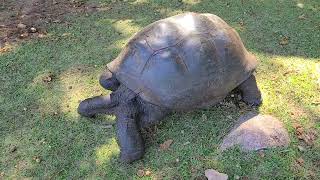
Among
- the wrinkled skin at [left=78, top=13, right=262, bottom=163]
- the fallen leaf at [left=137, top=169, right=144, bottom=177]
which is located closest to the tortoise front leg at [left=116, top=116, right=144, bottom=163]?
the wrinkled skin at [left=78, top=13, right=262, bottom=163]

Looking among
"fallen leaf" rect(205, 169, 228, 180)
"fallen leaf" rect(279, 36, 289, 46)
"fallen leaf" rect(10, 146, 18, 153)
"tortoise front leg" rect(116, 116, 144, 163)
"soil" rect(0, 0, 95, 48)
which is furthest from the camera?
"soil" rect(0, 0, 95, 48)

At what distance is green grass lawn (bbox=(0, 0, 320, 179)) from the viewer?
4.02 metres

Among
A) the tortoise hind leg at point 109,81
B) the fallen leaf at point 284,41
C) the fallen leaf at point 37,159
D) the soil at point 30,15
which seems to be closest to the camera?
the fallen leaf at point 37,159

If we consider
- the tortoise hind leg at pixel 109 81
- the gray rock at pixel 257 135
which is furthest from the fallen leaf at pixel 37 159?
the gray rock at pixel 257 135

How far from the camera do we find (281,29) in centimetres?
576

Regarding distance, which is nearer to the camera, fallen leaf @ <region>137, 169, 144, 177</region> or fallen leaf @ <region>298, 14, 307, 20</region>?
fallen leaf @ <region>137, 169, 144, 177</region>

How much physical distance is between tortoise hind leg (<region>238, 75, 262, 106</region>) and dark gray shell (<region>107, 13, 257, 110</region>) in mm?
213

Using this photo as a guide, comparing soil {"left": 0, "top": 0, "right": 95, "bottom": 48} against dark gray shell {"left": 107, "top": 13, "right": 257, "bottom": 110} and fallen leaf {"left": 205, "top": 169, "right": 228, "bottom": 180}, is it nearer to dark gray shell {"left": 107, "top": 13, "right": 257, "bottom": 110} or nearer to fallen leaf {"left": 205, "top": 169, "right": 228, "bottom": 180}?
dark gray shell {"left": 107, "top": 13, "right": 257, "bottom": 110}

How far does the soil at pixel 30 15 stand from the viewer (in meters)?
5.94

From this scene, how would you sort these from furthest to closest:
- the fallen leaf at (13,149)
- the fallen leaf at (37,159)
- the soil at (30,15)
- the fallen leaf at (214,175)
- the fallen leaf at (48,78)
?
the soil at (30,15) → the fallen leaf at (48,78) → the fallen leaf at (13,149) → the fallen leaf at (37,159) → the fallen leaf at (214,175)

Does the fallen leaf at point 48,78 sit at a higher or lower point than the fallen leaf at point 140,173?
higher

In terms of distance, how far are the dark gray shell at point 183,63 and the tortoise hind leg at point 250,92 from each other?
0.21m

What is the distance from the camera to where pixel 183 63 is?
394cm

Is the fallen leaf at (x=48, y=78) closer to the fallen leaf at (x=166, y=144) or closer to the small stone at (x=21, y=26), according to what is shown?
the small stone at (x=21, y=26)
